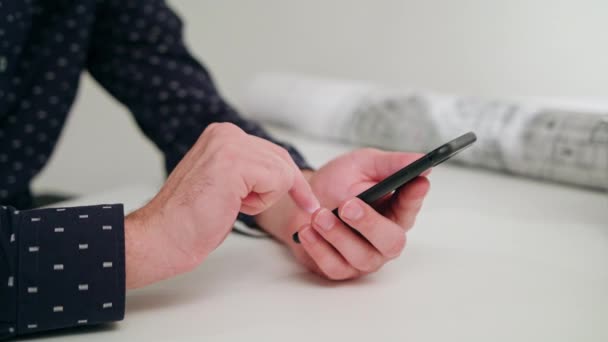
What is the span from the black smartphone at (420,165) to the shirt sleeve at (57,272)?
20cm

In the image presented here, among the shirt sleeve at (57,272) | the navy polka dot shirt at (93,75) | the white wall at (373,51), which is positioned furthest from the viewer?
the white wall at (373,51)

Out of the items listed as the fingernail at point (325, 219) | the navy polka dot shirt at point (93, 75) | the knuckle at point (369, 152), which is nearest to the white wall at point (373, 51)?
the navy polka dot shirt at point (93, 75)

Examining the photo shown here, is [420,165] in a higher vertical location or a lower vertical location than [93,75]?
higher

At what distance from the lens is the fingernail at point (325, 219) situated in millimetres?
492

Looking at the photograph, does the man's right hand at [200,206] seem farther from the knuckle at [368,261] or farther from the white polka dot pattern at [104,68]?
the white polka dot pattern at [104,68]

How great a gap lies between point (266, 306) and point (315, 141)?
686 mm

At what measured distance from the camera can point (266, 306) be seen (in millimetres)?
473

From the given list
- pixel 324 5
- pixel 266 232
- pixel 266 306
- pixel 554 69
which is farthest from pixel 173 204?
pixel 324 5

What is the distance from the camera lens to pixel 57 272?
44cm

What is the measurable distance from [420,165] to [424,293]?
11 centimetres

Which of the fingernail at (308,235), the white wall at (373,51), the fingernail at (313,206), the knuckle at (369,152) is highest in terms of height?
the knuckle at (369,152)

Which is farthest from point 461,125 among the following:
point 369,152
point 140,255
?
point 140,255

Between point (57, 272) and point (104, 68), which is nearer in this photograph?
point (57, 272)

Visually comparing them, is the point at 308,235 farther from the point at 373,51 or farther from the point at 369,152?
the point at 373,51
